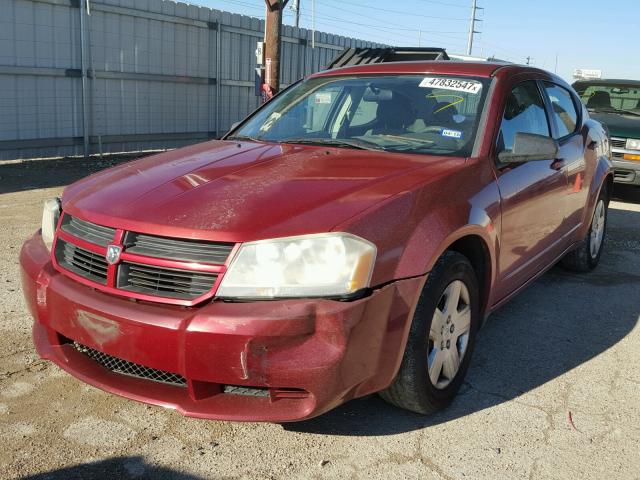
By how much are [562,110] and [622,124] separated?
536cm

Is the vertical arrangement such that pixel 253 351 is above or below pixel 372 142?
below

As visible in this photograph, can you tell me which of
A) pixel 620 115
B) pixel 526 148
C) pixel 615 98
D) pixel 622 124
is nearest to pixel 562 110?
pixel 526 148

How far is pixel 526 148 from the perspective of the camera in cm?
329

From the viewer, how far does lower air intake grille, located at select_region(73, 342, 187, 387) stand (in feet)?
8.15

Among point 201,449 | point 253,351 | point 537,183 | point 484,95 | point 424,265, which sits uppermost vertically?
point 484,95

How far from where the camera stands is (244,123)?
13.7 ft

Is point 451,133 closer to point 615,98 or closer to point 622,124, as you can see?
point 622,124

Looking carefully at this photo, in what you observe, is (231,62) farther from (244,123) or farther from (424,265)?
(424,265)

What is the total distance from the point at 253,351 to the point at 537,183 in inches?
85.8

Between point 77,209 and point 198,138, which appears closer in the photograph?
point 77,209

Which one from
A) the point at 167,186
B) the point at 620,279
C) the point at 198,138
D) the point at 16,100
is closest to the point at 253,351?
the point at 167,186

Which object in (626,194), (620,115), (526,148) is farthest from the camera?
(626,194)

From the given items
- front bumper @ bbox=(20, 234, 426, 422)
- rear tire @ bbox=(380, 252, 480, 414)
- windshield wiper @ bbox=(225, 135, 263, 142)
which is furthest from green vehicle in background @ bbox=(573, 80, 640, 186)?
front bumper @ bbox=(20, 234, 426, 422)

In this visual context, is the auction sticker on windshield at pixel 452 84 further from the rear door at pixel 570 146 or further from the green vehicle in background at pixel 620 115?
the green vehicle in background at pixel 620 115
